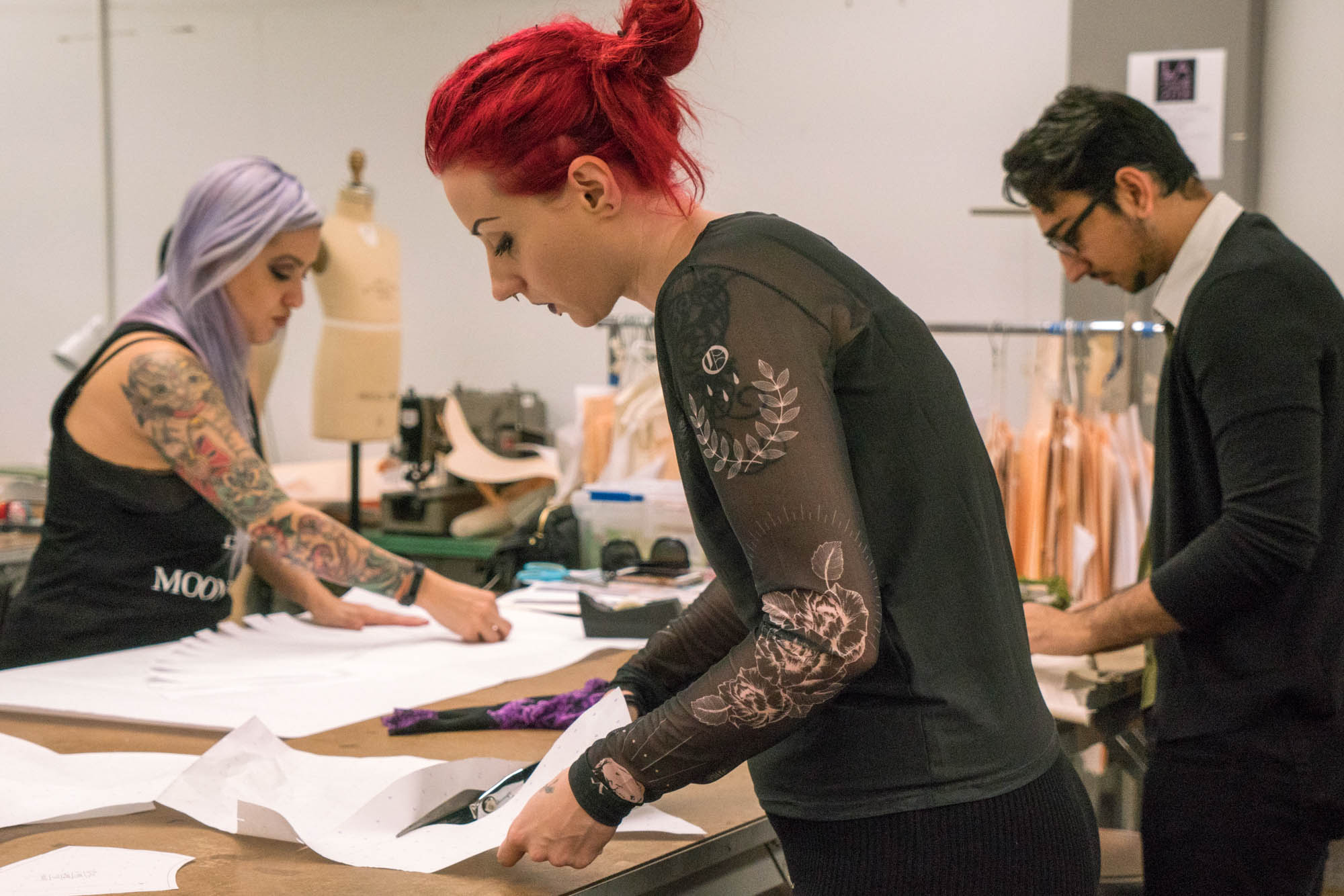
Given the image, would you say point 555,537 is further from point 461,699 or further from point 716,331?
point 716,331

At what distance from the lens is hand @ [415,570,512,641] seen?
1.98m

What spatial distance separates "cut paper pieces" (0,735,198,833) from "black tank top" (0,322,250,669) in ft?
1.91

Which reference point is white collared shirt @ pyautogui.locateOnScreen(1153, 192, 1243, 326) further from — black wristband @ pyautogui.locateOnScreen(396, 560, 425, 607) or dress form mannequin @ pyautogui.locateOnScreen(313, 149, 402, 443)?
dress form mannequin @ pyautogui.locateOnScreen(313, 149, 402, 443)

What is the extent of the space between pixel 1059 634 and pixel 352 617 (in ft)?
3.94

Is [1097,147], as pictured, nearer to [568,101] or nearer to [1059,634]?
[1059,634]

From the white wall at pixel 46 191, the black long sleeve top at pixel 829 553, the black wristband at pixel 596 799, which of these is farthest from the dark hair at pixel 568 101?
the white wall at pixel 46 191

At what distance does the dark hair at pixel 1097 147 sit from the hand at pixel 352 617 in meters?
1.32

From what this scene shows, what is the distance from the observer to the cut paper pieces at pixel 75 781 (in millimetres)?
1179

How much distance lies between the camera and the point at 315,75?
4426mm

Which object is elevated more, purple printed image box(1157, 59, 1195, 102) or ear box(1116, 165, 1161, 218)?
purple printed image box(1157, 59, 1195, 102)

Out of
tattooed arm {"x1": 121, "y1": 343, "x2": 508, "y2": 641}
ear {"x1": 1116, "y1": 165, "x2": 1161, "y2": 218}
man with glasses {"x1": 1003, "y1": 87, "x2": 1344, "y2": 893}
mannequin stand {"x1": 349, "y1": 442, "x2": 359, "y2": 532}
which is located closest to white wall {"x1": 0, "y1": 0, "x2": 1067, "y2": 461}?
mannequin stand {"x1": 349, "y1": 442, "x2": 359, "y2": 532}

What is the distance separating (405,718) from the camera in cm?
148

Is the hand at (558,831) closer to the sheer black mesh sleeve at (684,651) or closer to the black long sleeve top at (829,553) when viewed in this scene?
the black long sleeve top at (829,553)

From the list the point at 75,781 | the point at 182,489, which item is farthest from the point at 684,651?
the point at 182,489
